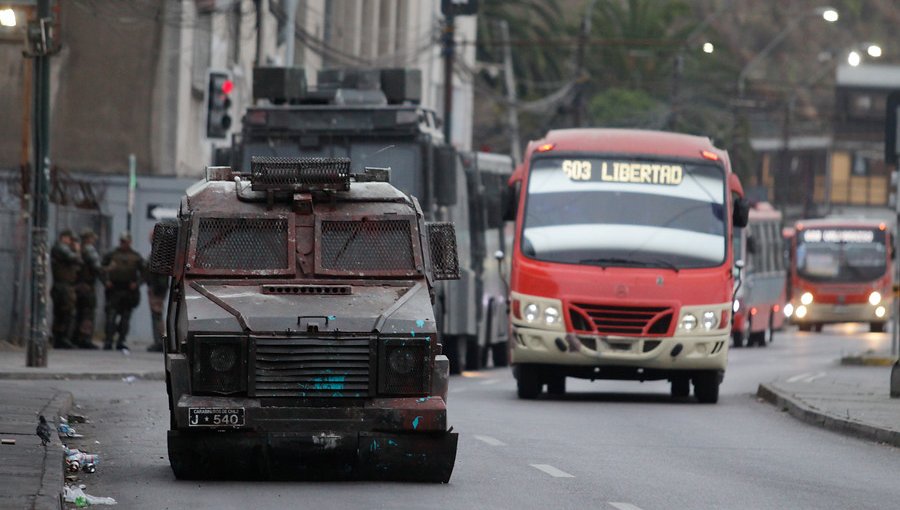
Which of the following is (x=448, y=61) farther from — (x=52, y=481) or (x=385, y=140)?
(x=52, y=481)

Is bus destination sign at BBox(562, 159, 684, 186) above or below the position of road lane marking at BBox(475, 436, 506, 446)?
above

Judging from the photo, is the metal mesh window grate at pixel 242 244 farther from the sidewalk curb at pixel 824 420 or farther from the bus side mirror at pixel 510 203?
the bus side mirror at pixel 510 203

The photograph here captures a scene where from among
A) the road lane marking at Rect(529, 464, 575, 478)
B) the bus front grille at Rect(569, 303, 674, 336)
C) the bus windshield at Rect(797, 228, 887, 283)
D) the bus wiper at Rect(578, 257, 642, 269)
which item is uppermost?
the bus wiper at Rect(578, 257, 642, 269)

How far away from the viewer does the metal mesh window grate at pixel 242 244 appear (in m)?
15.0

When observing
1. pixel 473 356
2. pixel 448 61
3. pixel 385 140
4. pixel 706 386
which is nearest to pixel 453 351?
pixel 473 356

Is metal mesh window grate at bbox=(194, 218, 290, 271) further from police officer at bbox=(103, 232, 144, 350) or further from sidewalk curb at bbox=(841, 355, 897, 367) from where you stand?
sidewalk curb at bbox=(841, 355, 897, 367)

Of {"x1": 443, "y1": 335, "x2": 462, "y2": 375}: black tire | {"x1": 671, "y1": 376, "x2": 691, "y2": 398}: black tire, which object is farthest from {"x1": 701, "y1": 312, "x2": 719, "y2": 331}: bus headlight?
{"x1": 443, "y1": 335, "x2": 462, "y2": 375}: black tire

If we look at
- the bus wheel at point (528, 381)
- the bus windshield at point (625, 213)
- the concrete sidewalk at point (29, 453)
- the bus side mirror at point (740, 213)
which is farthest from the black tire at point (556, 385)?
the concrete sidewalk at point (29, 453)

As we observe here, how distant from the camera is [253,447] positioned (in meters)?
14.0

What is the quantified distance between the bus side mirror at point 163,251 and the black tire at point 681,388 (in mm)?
Answer: 11245

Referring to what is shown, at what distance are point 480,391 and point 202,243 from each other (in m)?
11.6

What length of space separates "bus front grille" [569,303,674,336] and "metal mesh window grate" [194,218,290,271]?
29.1ft

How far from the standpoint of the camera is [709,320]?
77.8ft

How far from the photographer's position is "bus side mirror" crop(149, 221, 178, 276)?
1515cm
